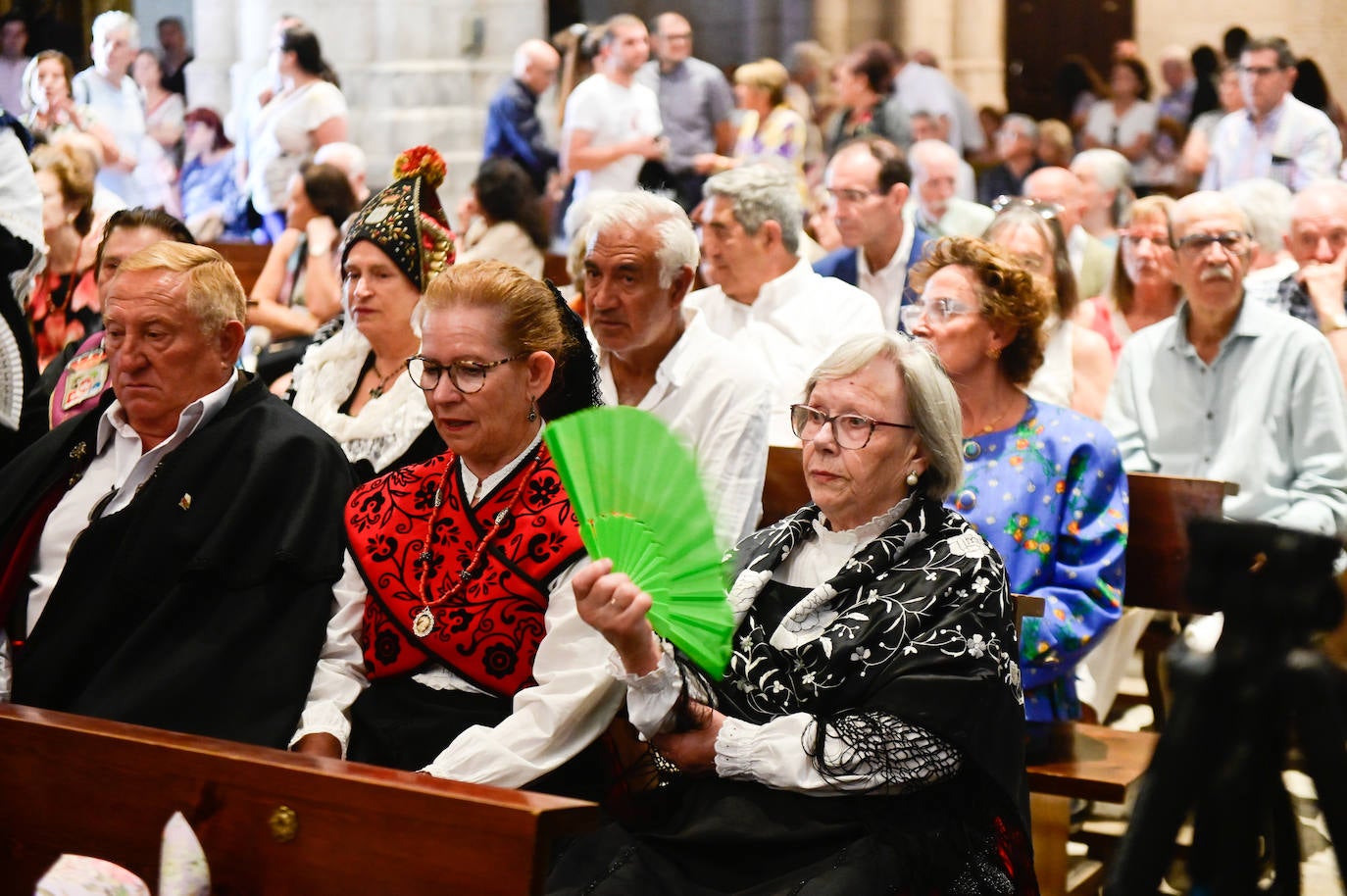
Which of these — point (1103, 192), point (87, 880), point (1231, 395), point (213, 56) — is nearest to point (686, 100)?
point (1103, 192)

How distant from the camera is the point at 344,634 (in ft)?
9.91

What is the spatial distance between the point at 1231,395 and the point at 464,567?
251 centimetres

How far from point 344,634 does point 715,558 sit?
89 centimetres

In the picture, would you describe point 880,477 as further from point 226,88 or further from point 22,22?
point 22,22

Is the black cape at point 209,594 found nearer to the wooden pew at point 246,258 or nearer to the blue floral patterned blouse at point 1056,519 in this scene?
the blue floral patterned blouse at point 1056,519

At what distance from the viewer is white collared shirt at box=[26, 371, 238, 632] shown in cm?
319

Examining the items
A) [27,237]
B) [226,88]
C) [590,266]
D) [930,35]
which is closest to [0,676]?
[27,237]

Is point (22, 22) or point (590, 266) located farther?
point (22, 22)

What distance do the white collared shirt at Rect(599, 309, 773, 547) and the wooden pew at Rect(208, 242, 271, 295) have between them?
3625 mm

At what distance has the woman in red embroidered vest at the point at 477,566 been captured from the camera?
276 centimetres

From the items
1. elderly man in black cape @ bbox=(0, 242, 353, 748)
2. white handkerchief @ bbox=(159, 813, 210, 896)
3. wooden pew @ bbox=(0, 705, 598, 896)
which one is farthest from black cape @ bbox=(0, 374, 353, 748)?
white handkerchief @ bbox=(159, 813, 210, 896)

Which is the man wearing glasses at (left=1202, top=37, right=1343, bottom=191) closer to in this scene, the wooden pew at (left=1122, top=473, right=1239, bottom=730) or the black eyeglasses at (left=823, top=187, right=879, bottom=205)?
the black eyeglasses at (left=823, top=187, right=879, bottom=205)

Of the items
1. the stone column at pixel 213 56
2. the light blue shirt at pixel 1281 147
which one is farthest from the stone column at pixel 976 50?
the stone column at pixel 213 56

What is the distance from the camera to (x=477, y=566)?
288 cm
